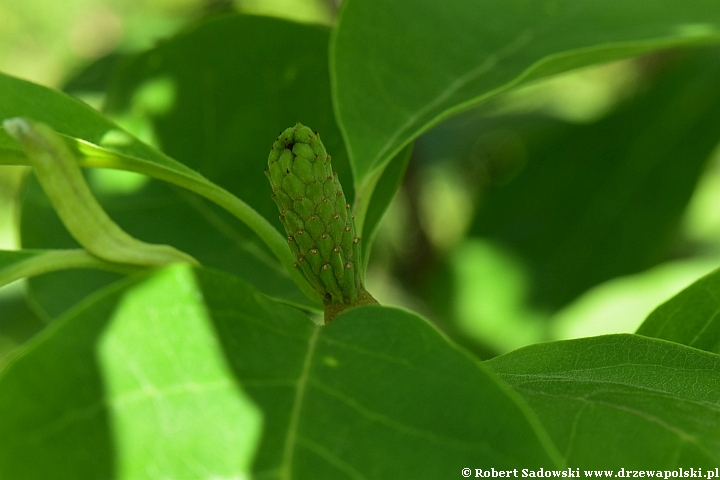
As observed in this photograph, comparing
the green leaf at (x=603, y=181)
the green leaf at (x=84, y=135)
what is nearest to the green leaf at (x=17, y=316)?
the green leaf at (x=603, y=181)

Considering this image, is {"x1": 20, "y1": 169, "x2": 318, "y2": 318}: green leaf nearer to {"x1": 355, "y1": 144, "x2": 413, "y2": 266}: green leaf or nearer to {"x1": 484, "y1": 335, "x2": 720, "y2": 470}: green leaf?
{"x1": 355, "y1": 144, "x2": 413, "y2": 266}: green leaf

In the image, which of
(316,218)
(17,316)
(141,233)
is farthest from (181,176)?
(17,316)

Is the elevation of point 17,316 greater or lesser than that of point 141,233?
greater

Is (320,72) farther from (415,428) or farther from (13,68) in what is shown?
(13,68)

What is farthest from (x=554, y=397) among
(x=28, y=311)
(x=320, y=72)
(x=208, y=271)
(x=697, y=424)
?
(x=28, y=311)

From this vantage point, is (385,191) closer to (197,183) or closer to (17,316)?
(197,183)
